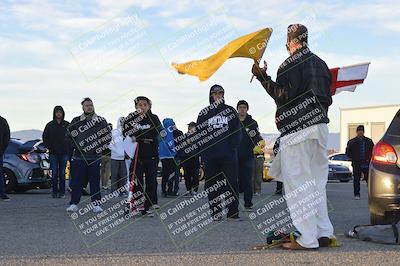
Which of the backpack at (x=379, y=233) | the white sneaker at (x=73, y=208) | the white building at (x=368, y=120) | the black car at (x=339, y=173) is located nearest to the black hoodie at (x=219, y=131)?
the white sneaker at (x=73, y=208)

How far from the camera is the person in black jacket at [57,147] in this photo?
14227 millimetres

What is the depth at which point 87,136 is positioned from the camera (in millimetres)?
10961

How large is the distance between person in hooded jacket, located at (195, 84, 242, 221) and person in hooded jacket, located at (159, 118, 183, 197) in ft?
18.3

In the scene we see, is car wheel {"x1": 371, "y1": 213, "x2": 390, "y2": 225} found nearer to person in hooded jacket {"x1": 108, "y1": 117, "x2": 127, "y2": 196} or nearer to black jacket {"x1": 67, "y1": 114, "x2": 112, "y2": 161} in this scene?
black jacket {"x1": 67, "y1": 114, "x2": 112, "y2": 161}

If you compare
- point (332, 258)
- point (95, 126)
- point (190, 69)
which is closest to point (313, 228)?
point (332, 258)

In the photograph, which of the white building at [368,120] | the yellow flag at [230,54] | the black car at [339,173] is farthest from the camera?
the white building at [368,120]

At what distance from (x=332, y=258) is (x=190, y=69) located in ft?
6.91

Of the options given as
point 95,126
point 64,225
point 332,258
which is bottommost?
point 332,258

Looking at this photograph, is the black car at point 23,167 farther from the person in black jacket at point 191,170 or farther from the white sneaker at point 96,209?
the white sneaker at point 96,209

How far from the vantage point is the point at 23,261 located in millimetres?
5789

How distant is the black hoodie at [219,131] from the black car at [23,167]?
667 centimetres

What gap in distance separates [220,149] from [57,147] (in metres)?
5.53

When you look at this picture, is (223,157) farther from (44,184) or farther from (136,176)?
(44,184)

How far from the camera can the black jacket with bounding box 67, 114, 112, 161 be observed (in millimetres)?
10961
